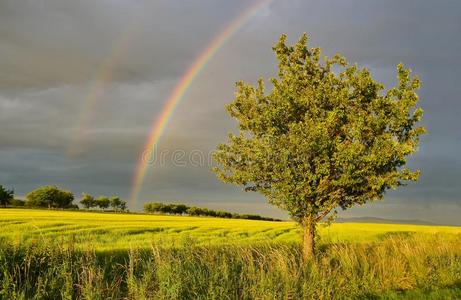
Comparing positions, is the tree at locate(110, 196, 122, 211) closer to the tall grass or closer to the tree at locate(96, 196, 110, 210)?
the tree at locate(96, 196, 110, 210)

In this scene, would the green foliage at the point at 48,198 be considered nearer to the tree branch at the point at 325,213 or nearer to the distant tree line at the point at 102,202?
the distant tree line at the point at 102,202

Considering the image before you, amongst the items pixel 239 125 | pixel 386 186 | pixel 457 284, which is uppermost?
pixel 239 125

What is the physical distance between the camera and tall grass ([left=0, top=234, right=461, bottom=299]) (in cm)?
1134

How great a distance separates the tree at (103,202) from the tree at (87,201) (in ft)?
7.20

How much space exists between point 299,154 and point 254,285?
9009 mm

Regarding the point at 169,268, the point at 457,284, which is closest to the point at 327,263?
the point at 457,284

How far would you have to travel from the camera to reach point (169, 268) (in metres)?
12.3

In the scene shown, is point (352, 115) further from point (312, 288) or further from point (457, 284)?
point (312, 288)

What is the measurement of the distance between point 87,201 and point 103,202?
6.66 meters

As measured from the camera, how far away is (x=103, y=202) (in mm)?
175750

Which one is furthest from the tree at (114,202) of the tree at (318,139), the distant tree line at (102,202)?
the tree at (318,139)

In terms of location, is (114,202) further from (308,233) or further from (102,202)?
(308,233)

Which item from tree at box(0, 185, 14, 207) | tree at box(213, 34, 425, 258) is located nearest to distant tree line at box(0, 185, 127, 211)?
tree at box(0, 185, 14, 207)

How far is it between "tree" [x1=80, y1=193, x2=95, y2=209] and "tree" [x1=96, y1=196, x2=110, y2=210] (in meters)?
2.19
